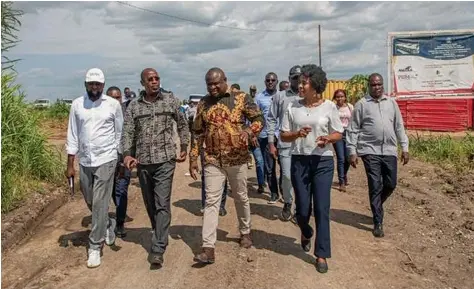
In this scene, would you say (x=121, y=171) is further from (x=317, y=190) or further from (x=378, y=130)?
(x=378, y=130)

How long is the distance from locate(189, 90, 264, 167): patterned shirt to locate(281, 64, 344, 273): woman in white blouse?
1.54 ft

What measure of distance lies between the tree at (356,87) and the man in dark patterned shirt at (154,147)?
19512mm

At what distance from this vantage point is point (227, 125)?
5.66 metres

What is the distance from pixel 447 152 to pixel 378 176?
6030 mm

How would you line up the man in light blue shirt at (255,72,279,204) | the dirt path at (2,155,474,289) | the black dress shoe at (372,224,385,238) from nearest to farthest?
1. the dirt path at (2,155,474,289)
2. the black dress shoe at (372,224,385,238)
3. the man in light blue shirt at (255,72,279,204)

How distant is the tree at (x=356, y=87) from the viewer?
24.4 m

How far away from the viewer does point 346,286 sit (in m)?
4.95

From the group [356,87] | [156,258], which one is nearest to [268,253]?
[156,258]

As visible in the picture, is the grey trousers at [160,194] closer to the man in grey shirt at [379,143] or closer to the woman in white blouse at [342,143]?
the man in grey shirt at [379,143]

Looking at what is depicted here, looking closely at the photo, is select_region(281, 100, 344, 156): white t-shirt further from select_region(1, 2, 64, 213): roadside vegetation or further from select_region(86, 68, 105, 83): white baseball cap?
select_region(1, 2, 64, 213): roadside vegetation

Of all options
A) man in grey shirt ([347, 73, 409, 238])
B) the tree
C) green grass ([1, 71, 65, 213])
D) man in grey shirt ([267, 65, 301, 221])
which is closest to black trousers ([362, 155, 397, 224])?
man in grey shirt ([347, 73, 409, 238])

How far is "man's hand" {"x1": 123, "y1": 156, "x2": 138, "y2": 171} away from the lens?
18.3 ft

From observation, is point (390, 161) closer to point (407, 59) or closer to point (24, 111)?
point (24, 111)

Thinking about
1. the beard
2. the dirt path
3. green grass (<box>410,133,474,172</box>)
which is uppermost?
the beard
